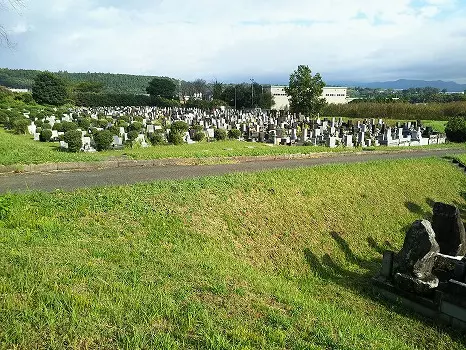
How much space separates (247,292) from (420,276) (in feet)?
12.1

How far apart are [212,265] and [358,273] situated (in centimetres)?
422

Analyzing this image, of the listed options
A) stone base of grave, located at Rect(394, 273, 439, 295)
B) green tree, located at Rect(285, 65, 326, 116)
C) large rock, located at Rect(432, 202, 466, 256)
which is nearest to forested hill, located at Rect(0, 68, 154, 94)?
green tree, located at Rect(285, 65, 326, 116)

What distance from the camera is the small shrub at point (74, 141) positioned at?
1593cm

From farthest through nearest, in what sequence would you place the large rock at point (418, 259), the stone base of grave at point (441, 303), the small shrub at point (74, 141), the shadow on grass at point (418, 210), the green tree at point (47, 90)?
the green tree at point (47, 90) → the small shrub at point (74, 141) → the shadow on grass at point (418, 210) → the large rock at point (418, 259) → the stone base of grave at point (441, 303)

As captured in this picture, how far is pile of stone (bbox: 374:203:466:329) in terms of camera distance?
20.8 ft

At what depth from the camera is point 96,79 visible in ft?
473

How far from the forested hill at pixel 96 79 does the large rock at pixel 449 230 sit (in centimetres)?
11730

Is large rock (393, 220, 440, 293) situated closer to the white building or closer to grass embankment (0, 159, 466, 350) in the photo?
grass embankment (0, 159, 466, 350)

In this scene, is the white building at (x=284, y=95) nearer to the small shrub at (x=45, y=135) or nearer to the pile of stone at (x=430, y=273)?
the small shrub at (x=45, y=135)

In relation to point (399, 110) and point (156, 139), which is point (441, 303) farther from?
point (399, 110)

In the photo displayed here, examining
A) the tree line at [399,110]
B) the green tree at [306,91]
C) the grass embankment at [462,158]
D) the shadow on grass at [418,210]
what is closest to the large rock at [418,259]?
the shadow on grass at [418,210]

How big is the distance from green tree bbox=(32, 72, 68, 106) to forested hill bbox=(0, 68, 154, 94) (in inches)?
2475

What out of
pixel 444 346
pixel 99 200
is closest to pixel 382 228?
pixel 444 346

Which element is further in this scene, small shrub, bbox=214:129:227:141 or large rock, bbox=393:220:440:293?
small shrub, bbox=214:129:227:141
